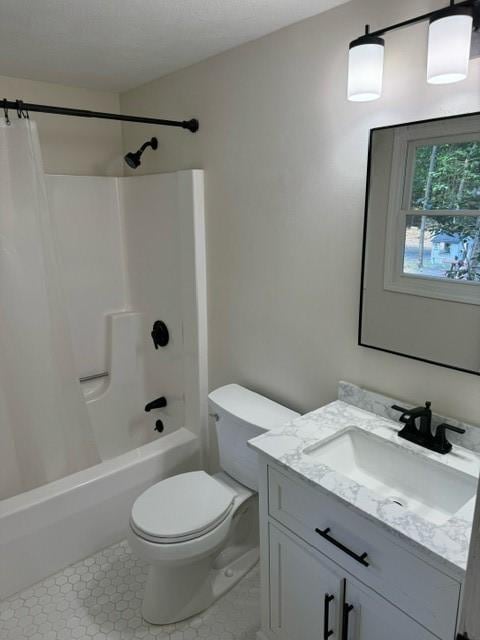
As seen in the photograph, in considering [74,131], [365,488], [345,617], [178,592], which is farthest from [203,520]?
[74,131]

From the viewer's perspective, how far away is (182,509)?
5.65 feet

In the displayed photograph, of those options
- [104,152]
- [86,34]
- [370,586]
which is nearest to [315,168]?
[86,34]

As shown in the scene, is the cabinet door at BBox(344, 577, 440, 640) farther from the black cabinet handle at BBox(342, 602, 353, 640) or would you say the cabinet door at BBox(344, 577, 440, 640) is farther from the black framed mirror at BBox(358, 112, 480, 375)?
the black framed mirror at BBox(358, 112, 480, 375)

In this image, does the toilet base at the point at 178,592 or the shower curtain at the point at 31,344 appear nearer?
the toilet base at the point at 178,592

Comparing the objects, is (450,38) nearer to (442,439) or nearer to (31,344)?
(442,439)

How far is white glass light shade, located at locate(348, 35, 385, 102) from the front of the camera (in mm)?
1294

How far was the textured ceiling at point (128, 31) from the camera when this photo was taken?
147cm

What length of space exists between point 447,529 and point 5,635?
1.72m

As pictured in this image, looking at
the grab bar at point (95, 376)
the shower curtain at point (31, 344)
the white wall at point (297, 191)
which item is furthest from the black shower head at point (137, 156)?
the grab bar at point (95, 376)

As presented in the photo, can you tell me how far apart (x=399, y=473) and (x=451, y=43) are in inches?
47.8

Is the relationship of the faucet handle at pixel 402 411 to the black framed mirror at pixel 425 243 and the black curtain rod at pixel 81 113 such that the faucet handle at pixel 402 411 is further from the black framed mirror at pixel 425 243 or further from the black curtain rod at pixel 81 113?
the black curtain rod at pixel 81 113

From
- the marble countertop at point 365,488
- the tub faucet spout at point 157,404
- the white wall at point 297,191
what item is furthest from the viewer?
the tub faucet spout at point 157,404

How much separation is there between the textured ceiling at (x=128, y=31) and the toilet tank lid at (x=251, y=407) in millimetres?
1447

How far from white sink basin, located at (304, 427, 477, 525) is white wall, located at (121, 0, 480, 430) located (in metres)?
0.19
